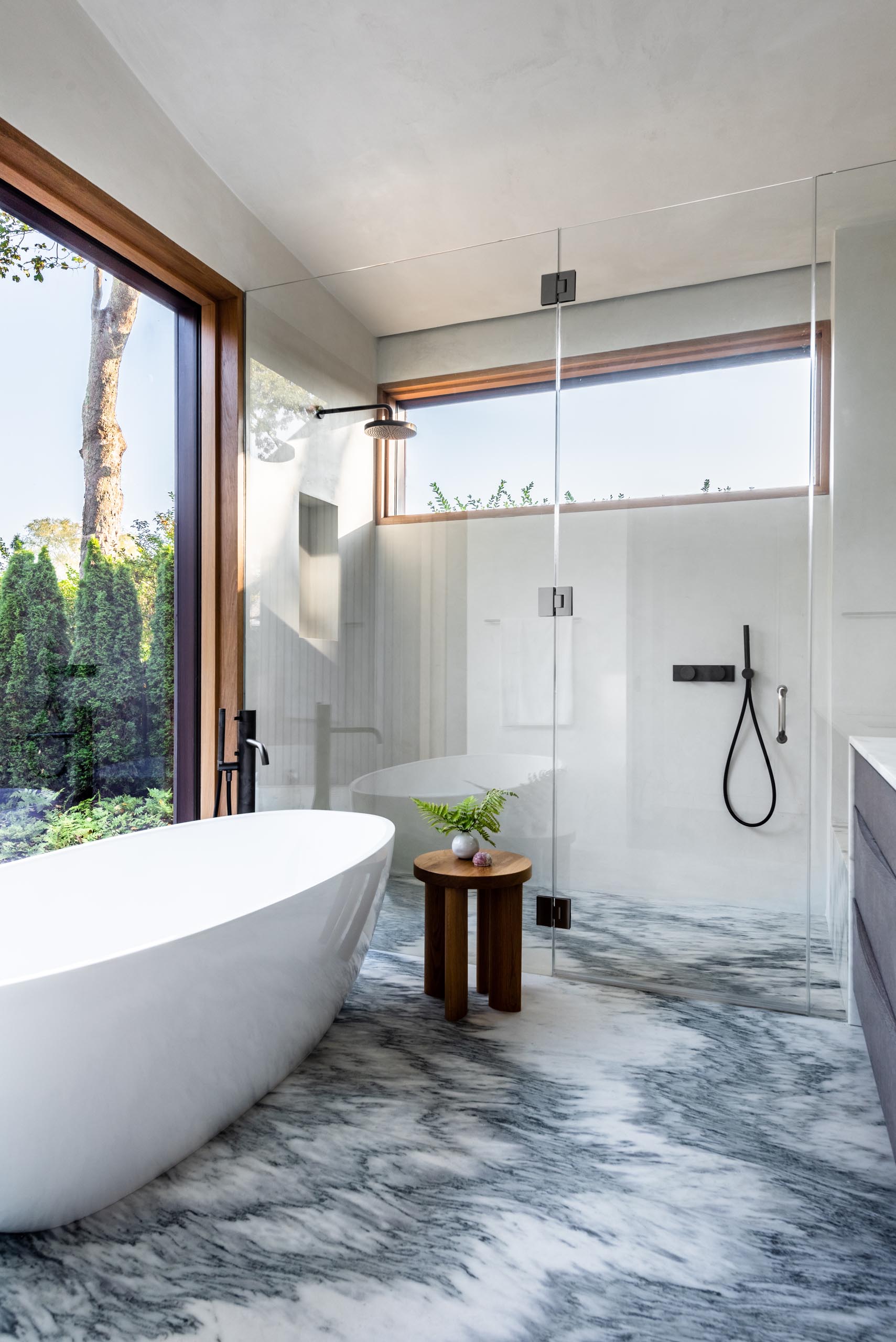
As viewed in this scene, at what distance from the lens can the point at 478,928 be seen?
8.66 ft

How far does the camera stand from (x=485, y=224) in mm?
3199

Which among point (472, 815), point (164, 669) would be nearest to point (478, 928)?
point (472, 815)

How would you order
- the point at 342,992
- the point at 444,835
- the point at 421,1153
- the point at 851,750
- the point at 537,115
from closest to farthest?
the point at 421,1153, the point at 342,992, the point at 851,750, the point at 537,115, the point at 444,835

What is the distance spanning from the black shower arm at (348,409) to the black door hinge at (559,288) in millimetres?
661

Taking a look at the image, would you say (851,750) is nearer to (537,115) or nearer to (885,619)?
(885,619)

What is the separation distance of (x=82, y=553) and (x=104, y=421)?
458 mm

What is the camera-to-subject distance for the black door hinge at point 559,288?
8.95 feet

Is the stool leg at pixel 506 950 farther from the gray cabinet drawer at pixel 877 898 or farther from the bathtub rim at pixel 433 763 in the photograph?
the gray cabinet drawer at pixel 877 898

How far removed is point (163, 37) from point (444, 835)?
8.80 feet

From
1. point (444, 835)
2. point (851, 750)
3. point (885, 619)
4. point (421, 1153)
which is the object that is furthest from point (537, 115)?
point (421, 1153)

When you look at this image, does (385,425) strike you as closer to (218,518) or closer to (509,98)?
(218,518)

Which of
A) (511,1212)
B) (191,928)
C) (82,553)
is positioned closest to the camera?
(511,1212)

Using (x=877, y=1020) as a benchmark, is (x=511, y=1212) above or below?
below

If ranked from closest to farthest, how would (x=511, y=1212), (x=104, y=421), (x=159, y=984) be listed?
(x=159, y=984) → (x=511, y=1212) → (x=104, y=421)
